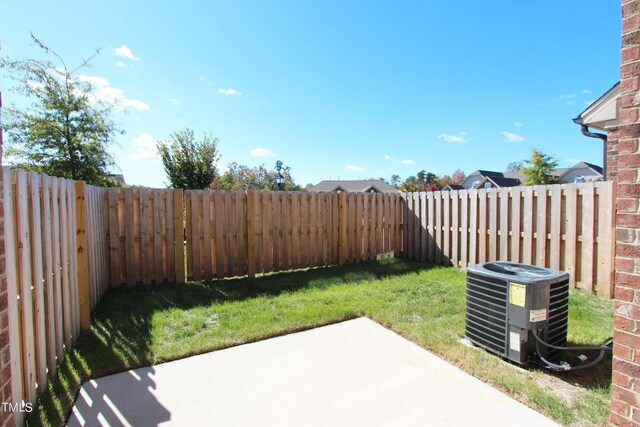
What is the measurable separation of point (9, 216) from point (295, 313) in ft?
9.79

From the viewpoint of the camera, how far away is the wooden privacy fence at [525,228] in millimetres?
4617

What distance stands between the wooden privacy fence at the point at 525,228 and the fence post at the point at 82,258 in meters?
6.54

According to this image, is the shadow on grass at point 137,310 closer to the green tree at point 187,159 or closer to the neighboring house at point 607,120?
the neighboring house at point 607,120

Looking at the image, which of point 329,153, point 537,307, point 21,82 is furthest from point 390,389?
point 329,153

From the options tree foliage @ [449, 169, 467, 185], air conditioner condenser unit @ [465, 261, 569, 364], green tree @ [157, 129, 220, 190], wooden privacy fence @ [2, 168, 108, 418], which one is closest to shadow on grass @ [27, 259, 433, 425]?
wooden privacy fence @ [2, 168, 108, 418]

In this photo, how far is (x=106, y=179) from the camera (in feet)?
35.8

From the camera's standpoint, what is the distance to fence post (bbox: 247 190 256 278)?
248 inches

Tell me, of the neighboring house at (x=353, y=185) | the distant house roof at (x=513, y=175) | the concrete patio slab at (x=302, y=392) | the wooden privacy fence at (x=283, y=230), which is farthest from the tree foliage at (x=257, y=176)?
the concrete patio slab at (x=302, y=392)

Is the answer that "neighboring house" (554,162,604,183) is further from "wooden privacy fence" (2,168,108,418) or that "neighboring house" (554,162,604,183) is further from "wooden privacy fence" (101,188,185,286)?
"wooden privacy fence" (2,168,108,418)

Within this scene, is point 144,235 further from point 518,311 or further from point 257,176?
point 257,176

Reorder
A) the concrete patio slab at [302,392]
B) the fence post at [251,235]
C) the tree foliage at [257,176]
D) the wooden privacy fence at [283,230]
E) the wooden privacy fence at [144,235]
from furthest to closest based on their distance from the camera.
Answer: the tree foliage at [257,176] → the fence post at [251,235] → the wooden privacy fence at [283,230] → the wooden privacy fence at [144,235] → the concrete patio slab at [302,392]

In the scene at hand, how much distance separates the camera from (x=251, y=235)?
20.8 feet

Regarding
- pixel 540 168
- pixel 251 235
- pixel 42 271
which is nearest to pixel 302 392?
pixel 42 271

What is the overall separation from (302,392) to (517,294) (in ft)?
6.68
